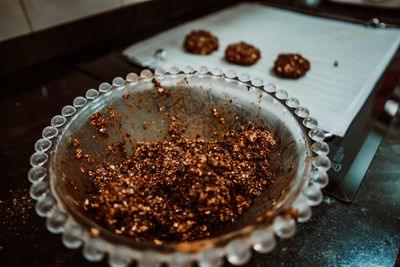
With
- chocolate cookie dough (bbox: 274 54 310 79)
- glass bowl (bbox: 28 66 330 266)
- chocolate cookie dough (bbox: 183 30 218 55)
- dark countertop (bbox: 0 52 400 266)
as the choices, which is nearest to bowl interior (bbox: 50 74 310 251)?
glass bowl (bbox: 28 66 330 266)

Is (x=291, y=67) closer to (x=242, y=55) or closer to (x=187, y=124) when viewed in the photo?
(x=242, y=55)

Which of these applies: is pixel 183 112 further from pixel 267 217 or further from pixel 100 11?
pixel 100 11

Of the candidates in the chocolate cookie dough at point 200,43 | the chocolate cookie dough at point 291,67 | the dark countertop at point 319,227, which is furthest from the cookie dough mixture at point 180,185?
the chocolate cookie dough at point 200,43

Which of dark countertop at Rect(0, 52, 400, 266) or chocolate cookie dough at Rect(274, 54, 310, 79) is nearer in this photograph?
dark countertop at Rect(0, 52, 400, 266)

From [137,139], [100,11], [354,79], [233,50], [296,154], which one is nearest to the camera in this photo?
[296,154]

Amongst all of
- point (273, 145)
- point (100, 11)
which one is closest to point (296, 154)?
point (273, 145)

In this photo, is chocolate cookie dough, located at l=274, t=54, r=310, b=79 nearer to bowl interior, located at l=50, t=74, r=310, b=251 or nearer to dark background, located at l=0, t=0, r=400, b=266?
dark background, located at l=0, t=0, r=400, b=266

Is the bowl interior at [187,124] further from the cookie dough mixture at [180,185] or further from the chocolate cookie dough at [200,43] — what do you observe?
the chocolate cookie dough at [200,43]
